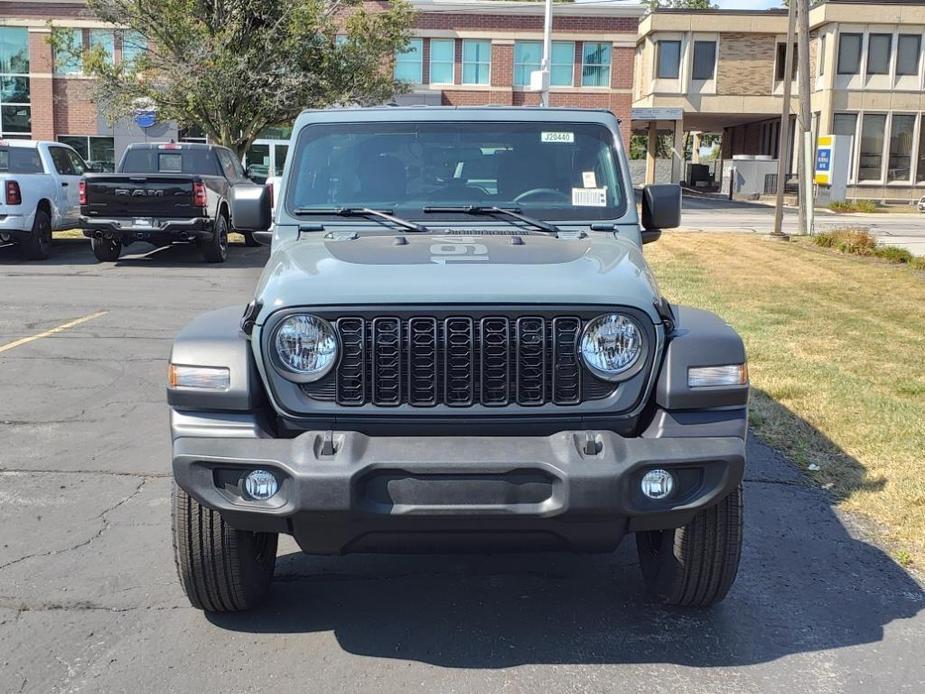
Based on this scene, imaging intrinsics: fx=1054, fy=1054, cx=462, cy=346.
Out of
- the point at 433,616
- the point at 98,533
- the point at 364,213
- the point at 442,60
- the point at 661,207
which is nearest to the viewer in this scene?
the point at 433,616

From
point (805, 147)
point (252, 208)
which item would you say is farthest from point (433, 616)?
point (805, 147)

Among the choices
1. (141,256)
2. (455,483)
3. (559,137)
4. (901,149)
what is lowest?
(141,256)

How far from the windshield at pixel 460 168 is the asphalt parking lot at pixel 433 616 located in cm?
167

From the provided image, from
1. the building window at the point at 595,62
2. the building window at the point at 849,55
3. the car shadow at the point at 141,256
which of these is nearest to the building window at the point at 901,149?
the building window at the point at 849,55

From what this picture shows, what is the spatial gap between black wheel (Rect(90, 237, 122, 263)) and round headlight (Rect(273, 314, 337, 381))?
47.7ft

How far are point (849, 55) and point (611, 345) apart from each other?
45863mm

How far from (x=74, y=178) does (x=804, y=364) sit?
45.2 ft

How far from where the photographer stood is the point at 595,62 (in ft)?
145

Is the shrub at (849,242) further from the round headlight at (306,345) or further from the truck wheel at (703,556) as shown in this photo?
the round headlight at (306,345)

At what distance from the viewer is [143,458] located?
20.8 feet

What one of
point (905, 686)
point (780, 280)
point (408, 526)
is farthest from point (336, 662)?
point (780, 280)

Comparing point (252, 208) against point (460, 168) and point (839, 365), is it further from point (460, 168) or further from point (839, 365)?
point (839, 365)

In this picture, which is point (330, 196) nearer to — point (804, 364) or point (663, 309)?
point (663, 309)

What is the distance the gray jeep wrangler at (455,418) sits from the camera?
3.43m
